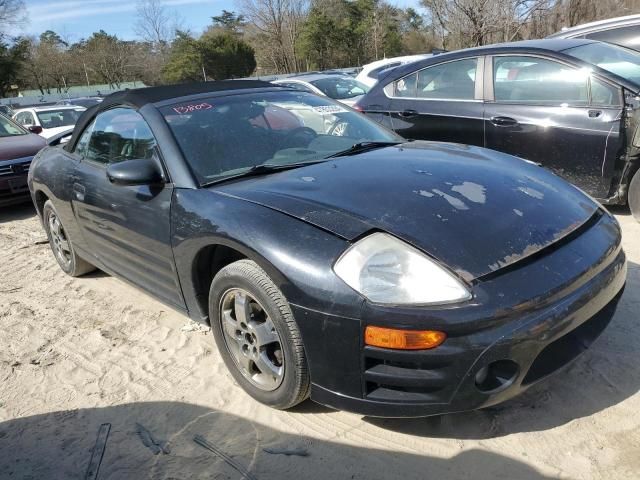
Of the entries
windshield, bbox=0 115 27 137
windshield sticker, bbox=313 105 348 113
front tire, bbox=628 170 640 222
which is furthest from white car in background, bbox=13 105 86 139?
front tire, bbox=628 170 640 222

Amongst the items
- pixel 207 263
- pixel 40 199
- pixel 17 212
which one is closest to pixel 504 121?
pixel 207 263

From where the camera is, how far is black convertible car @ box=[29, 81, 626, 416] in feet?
6.52

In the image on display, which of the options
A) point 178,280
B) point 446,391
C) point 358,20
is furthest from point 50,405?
point 358,20

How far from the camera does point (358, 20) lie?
48344 mm

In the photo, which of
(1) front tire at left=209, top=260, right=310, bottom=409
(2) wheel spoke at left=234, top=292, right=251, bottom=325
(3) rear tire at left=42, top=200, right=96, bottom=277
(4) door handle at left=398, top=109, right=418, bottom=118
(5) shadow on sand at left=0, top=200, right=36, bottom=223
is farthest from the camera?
(5) shadow on sand at left=0, top=200, right=36, bottom=223

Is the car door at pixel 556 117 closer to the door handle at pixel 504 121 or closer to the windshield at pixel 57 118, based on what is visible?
the door handle at pixel 504 121

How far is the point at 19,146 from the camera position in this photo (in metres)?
7.65

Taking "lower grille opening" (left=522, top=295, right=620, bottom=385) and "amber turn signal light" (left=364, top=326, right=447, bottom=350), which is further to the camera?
"lower grille opening" (left=522, top=295, right=620, bottom=385)

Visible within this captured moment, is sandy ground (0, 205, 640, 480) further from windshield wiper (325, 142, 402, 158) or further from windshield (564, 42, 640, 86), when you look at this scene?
windshield (564, 42, 640, 86)

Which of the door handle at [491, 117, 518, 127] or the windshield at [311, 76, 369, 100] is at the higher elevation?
the windshield at [311, 76, 369, 100]

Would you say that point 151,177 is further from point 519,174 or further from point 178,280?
point 519,174

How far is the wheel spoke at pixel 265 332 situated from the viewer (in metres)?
2.39

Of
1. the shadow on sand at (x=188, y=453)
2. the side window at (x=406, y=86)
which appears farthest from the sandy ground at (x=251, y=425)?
the side window at (x=406, y=86)

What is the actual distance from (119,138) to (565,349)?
112 inches
